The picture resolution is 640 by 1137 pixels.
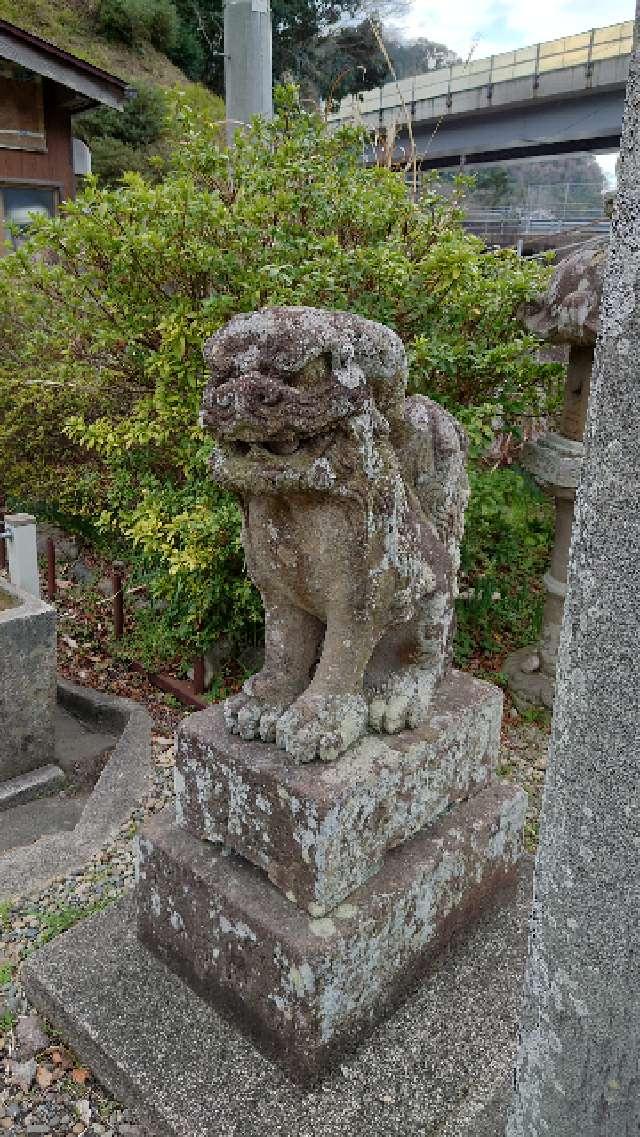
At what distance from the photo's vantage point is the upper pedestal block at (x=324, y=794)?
2.10m

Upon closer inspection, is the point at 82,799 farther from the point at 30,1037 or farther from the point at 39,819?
the point at 30,1037

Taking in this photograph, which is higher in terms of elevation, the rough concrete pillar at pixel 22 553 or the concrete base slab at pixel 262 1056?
the rough concrete pillar at pixel 22 553

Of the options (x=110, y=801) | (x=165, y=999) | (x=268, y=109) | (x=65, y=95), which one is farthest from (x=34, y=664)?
(x=65, y=95)

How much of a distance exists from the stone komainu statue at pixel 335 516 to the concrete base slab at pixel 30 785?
7.50 ft

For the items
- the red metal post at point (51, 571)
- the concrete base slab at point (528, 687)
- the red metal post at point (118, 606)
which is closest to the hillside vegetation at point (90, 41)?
the red metal post at point (51, 571)

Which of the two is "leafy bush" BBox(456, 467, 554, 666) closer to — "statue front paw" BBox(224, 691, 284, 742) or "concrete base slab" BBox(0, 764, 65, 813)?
"concrete base slab" BBox(0, 764, 65, 813)

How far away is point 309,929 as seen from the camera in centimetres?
209

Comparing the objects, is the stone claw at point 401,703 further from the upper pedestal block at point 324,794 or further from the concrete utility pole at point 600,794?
the concrete utility pole at point 600,794

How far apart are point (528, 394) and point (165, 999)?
147 inches

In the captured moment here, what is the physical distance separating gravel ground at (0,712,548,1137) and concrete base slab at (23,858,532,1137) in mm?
67

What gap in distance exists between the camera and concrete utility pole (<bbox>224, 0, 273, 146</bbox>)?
5301 mm

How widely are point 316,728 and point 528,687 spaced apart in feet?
9.41

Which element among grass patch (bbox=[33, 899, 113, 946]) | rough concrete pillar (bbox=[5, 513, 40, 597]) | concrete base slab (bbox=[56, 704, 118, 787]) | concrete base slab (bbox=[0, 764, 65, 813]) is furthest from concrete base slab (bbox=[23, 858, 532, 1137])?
rough concrete pillar (bbox=[5, 513, 40, 597])

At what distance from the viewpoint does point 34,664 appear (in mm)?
4141
